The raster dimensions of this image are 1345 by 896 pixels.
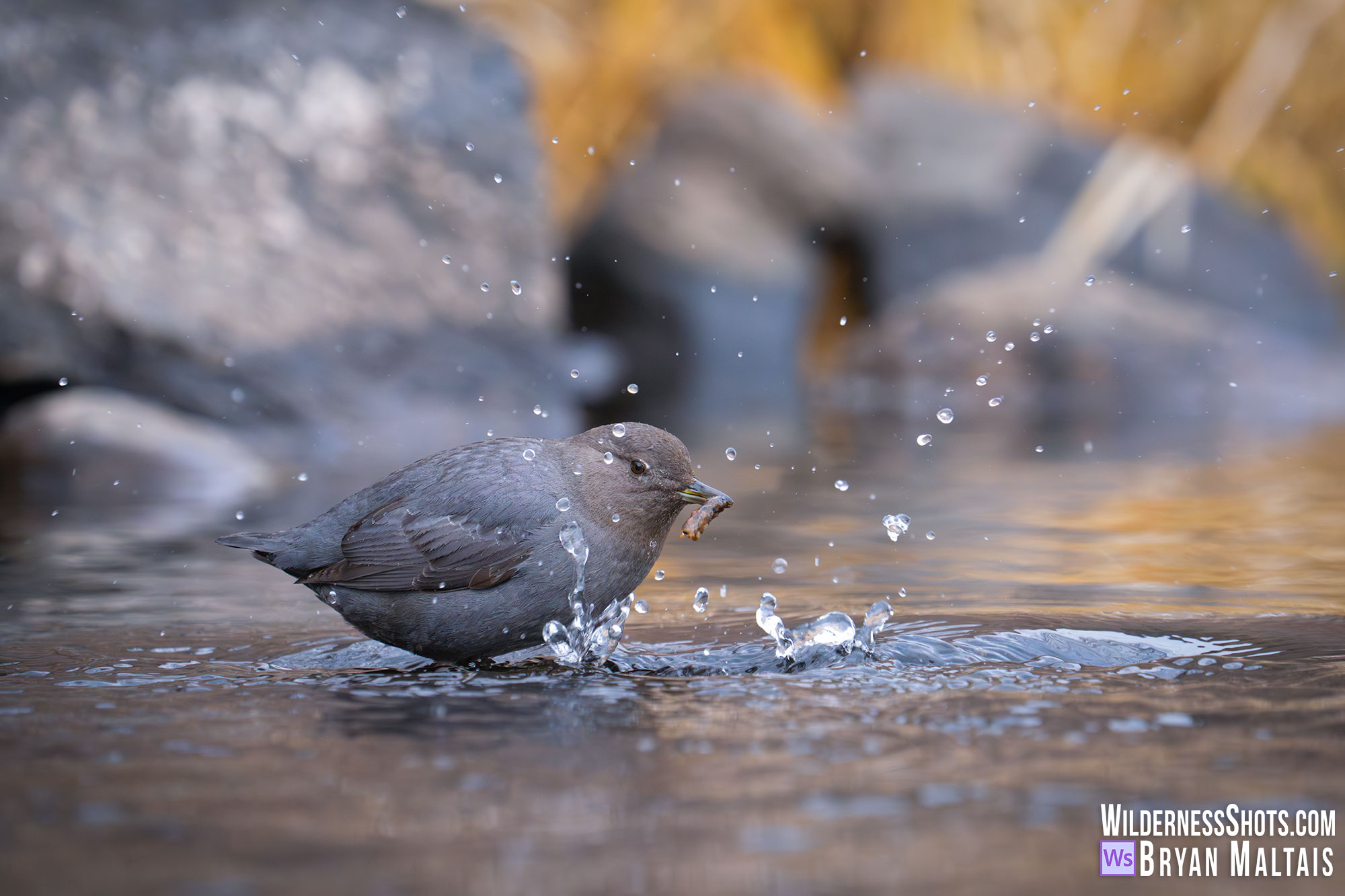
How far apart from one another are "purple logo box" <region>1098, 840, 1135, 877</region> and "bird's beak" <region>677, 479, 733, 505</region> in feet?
6.30

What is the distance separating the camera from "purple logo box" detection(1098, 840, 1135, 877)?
2084 mm

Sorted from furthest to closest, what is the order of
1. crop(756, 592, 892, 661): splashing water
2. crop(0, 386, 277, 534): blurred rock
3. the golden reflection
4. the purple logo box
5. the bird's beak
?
the golden reflection, crop(0, 386, 277, 534): blurred rock, the bird's beak, crop(756, 592, 892, 661): splashing water, the purple logo box

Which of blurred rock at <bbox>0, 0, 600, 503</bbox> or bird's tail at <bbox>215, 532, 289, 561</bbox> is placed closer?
bird's tail at <bbox>215, 532, 289, 561</bbox>

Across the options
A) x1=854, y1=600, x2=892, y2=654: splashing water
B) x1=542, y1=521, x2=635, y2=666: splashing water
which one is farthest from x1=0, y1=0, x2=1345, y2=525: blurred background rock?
x1=854, y1=600, x2=892, y2=654: splashing water

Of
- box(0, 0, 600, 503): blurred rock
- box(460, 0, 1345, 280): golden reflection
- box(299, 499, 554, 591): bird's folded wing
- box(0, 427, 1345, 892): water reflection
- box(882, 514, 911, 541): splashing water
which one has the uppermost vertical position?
box(460, 0, 1345, 280): golden reflection

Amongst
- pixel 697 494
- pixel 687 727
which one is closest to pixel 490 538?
pixel 697 494

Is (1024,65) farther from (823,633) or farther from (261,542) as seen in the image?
(261,542)

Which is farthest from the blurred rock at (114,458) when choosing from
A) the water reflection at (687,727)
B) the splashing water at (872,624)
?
the splashing water at (872,624)

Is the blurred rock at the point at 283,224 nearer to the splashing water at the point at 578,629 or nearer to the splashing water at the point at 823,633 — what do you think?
the splashing water at the point at 578,629

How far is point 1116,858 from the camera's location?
7.01 feet

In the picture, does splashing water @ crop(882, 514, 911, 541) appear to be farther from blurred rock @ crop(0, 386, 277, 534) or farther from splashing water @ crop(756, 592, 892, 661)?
blurred rock @ crop(0, 386, 277, 534)

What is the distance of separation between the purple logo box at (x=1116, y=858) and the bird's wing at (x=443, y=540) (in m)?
1.93

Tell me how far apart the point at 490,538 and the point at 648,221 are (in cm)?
1083

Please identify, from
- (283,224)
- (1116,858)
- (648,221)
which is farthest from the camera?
(648,221)
